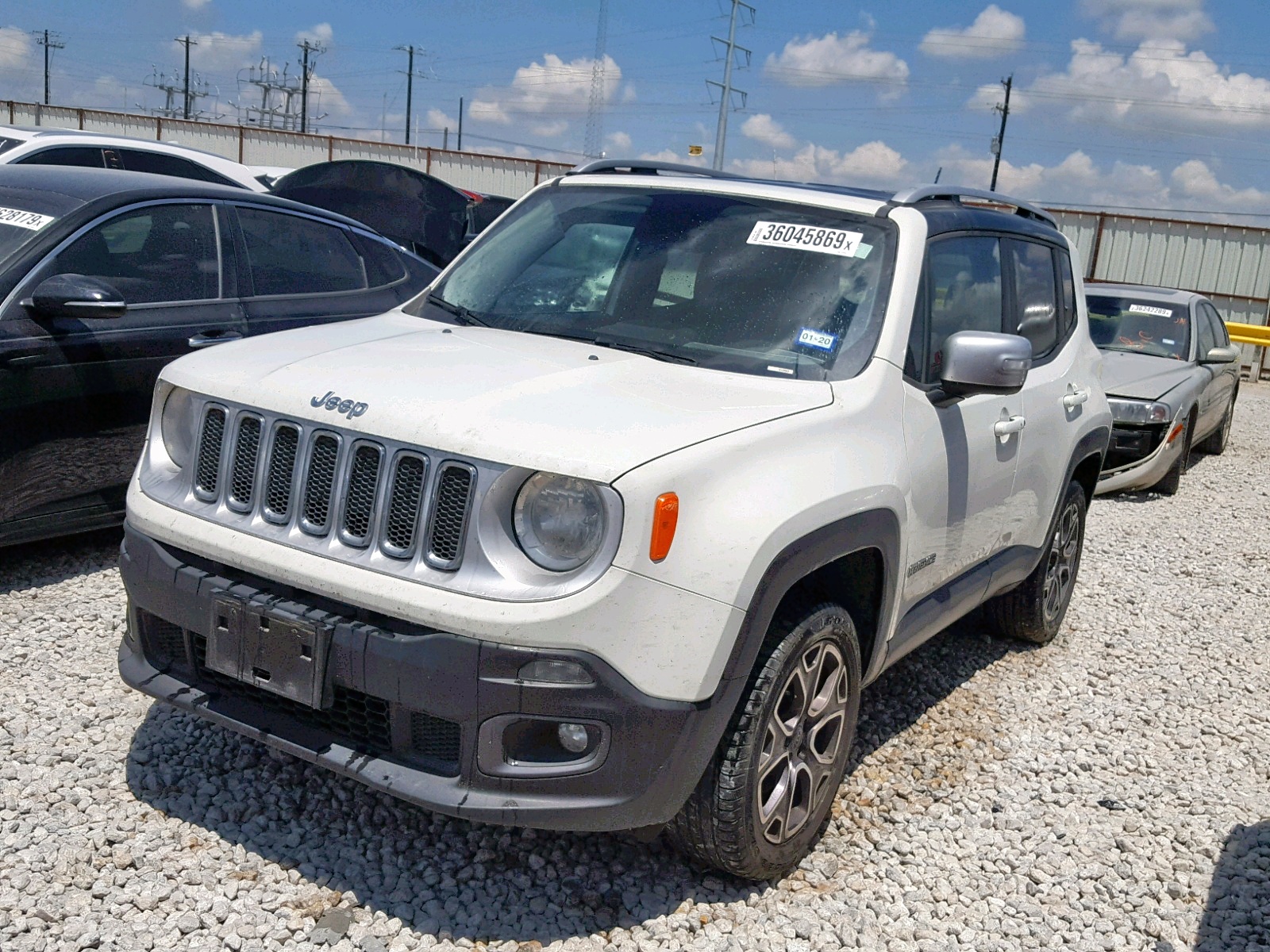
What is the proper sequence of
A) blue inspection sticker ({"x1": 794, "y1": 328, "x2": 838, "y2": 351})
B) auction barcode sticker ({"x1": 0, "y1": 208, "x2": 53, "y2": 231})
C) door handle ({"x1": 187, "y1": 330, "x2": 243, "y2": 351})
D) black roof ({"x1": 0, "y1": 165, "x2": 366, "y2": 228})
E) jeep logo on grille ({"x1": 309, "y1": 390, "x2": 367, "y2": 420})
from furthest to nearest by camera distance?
black roof ({"x1": 0, "y1": 165, "x2": 366, "y2": 228}), door handle ({"x1": 187, "y1": 330, "x2": 243, "y2": 351}), auction barcode sticker ({"x1": 0, "y1": 208, "x2": 53, "y2": 231}), blue inspection sticker ({"x1": 794, "y1": 328, "x2": 838, "y2": 351}), jeep logo on grille ({"x1": 309, "y1": 390, "x2": 367, "y2": 420})

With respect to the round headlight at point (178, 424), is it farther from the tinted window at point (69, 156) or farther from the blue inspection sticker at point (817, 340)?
the tinted window at point (69, 156)

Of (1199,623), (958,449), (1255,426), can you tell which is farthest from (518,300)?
(1255,426)

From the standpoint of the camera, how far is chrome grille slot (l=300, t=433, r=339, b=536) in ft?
9.42

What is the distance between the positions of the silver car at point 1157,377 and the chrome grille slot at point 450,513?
24.6 feet

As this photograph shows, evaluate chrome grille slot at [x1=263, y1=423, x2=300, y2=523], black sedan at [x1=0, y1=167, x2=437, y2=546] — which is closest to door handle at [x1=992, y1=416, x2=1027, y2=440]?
chrome grille slot at [x1=263, y1=423, x2=300, y2=523]

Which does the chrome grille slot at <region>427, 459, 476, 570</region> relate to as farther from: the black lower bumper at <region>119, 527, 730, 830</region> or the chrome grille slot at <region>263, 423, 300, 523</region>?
the chrome grille slot at <region>263, 423, 300, 523</region>

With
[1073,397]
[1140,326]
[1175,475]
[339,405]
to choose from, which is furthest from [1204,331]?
[339,405]

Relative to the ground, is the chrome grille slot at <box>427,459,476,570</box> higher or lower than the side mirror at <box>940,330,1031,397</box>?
lower

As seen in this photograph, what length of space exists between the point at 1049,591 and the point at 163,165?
8.29 metres

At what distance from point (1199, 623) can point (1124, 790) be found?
252 centimetres

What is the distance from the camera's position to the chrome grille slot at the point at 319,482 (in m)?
2.87

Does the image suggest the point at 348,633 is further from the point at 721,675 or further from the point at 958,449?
the point at 958,449

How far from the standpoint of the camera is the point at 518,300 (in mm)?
3988

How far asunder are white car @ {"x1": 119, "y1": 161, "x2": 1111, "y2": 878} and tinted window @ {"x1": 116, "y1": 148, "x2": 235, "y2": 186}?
704 cm
